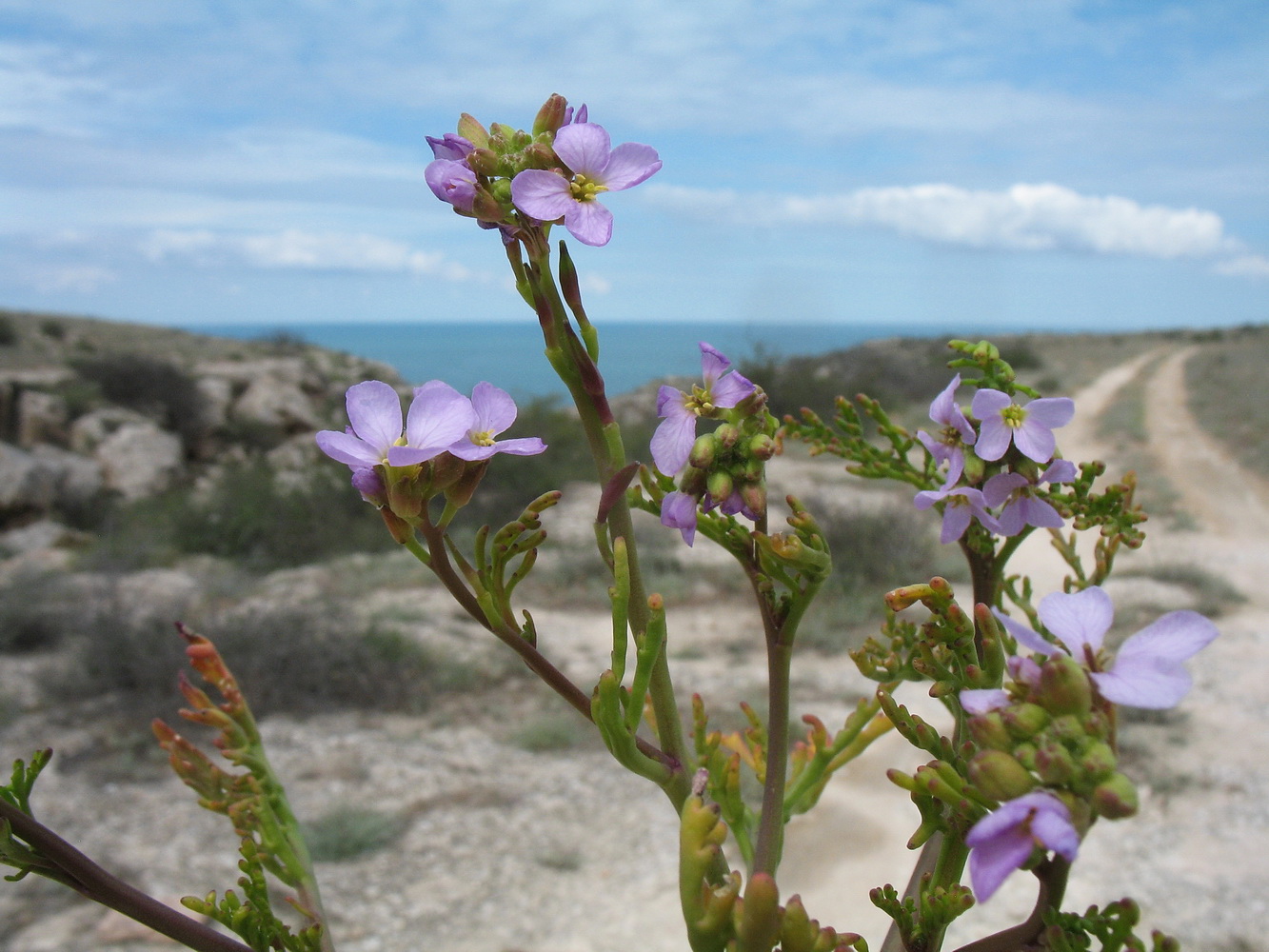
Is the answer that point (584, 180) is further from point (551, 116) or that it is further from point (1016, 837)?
point (1016, 837)

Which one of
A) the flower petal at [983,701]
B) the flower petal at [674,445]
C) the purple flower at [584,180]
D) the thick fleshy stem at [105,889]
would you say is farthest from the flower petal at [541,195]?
the thick fleshy stem at [105,889]

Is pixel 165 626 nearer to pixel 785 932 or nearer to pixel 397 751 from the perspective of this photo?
pixel 397 751

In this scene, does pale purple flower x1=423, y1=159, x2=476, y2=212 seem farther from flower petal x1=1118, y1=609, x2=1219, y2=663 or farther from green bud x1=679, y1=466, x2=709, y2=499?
flower petal x1=1118, y1=609, x2=1219, y2=663

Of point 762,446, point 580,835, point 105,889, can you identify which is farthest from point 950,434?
point 580,835

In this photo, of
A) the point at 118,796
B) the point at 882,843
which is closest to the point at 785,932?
the point at 882,843

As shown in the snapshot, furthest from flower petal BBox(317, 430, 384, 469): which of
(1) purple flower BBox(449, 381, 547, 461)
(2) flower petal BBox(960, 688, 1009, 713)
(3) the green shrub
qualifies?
(3) the green shrub

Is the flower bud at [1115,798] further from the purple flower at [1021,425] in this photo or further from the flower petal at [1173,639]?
the purple flower at [1021,425]
